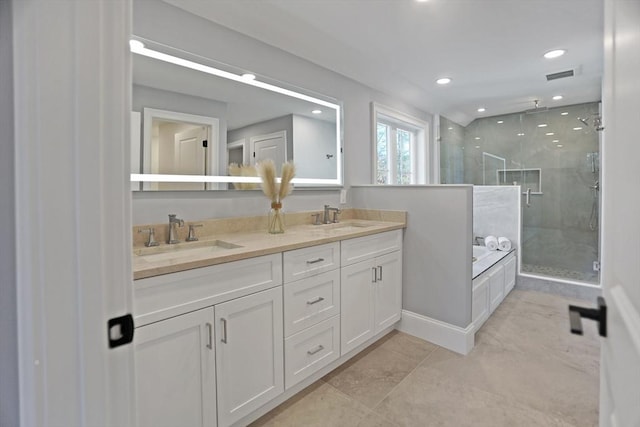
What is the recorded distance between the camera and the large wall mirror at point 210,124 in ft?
5.47

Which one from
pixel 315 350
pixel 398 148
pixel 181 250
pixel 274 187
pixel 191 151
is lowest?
pixel 315 350

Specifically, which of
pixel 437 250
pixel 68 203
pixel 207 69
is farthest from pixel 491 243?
pixel 68 203

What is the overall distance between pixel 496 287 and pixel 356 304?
172 cm

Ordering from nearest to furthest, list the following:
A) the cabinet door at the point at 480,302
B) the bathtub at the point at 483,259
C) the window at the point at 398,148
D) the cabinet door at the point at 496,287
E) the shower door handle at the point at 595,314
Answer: the shower door handle at the point at 595,314 → the cabinet door at the point at 480,302 → the bathtub at the point at 483,259 → the cabinet door at the point at 496,287 → the window at the point at 398,148

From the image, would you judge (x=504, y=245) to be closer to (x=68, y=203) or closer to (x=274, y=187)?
(x=274, y=187)

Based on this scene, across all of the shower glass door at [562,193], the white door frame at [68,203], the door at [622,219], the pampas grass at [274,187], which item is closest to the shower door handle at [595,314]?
the door at [622,219]

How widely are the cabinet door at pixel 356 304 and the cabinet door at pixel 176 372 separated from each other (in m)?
0.90

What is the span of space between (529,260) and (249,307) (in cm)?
385

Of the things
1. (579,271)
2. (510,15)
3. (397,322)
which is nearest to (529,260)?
(579,271)

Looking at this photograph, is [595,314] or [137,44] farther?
[137,44]

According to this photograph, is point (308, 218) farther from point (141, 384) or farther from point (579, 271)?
point (579, 271)

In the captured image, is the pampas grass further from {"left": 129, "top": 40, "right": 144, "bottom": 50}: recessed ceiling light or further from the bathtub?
the bathtub

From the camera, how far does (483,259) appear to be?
10.2 feet

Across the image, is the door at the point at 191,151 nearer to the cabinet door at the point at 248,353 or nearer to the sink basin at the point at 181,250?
the sink basin at the point at 181,250
